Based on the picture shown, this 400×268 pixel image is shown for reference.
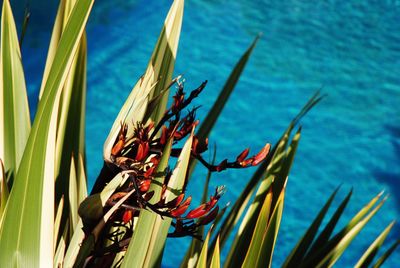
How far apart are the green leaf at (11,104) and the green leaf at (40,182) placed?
1.32 feet

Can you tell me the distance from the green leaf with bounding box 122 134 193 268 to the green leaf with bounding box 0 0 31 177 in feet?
1.34

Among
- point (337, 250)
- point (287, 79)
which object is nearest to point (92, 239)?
point (337, 250)

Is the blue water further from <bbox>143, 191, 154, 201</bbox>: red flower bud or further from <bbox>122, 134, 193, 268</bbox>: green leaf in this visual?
<bbox>143, 191, 154, 201</bbox>: red flower bud

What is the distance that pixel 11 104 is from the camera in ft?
3.99

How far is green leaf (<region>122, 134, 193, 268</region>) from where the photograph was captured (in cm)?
85

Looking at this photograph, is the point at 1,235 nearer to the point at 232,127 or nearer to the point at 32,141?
the point at 32,141

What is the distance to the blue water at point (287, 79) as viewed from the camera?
4.24m

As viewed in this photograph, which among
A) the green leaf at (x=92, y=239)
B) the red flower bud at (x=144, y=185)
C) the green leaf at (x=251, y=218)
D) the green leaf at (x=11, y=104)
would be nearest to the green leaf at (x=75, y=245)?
the green leaf at (x=92, y=239)

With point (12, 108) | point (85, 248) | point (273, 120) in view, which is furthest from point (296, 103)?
point (85, 248)

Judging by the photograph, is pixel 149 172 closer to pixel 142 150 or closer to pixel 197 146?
pixel 142 150

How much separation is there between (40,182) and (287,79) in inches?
177

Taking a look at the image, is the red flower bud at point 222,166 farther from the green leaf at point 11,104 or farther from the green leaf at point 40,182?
the green leaf at point 11,104

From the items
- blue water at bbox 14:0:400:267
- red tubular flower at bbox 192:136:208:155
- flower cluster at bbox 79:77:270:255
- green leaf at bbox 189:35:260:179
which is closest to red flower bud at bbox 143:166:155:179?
flower cluster at bbox 79:77:270:255

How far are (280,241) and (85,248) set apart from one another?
9.75 feet
